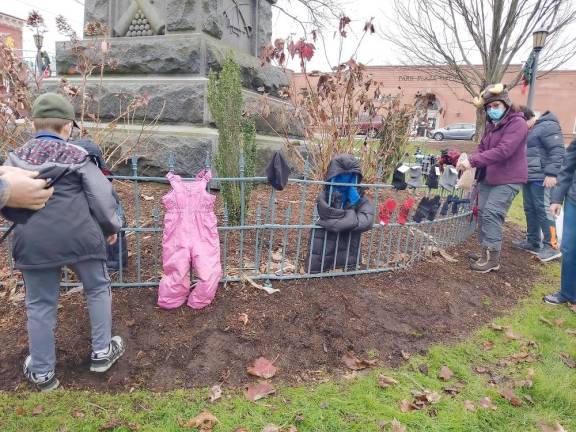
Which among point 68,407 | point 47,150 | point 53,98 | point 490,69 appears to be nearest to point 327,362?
point 68,407

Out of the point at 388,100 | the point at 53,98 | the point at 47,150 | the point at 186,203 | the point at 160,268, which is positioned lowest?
the point at 160,268

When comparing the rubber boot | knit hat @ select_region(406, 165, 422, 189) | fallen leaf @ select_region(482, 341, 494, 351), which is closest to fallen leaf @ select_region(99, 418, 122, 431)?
fallen leaf @ select_region(482, 341, 494, 351)

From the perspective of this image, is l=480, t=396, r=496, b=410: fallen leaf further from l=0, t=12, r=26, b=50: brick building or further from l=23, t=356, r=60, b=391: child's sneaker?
l=0, t=12, r=26, b=50: brick building

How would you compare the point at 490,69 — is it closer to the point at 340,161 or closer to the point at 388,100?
the point at 388,100

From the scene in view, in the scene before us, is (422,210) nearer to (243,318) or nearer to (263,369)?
(243,318)

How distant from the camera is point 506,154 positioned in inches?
149

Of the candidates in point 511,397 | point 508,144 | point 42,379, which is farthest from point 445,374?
point 508,144

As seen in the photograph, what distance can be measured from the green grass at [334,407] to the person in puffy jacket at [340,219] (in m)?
1.05

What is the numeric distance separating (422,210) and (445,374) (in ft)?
5.66

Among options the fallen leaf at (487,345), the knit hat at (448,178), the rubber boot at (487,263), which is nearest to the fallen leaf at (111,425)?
the fallen leaf at (487,345)

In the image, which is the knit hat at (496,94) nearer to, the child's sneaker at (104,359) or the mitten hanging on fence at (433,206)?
the mitten hanging on fence at (433,206)

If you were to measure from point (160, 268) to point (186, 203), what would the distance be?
76cm

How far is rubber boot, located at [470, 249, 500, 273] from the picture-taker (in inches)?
160

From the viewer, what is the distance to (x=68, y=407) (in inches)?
79.1
